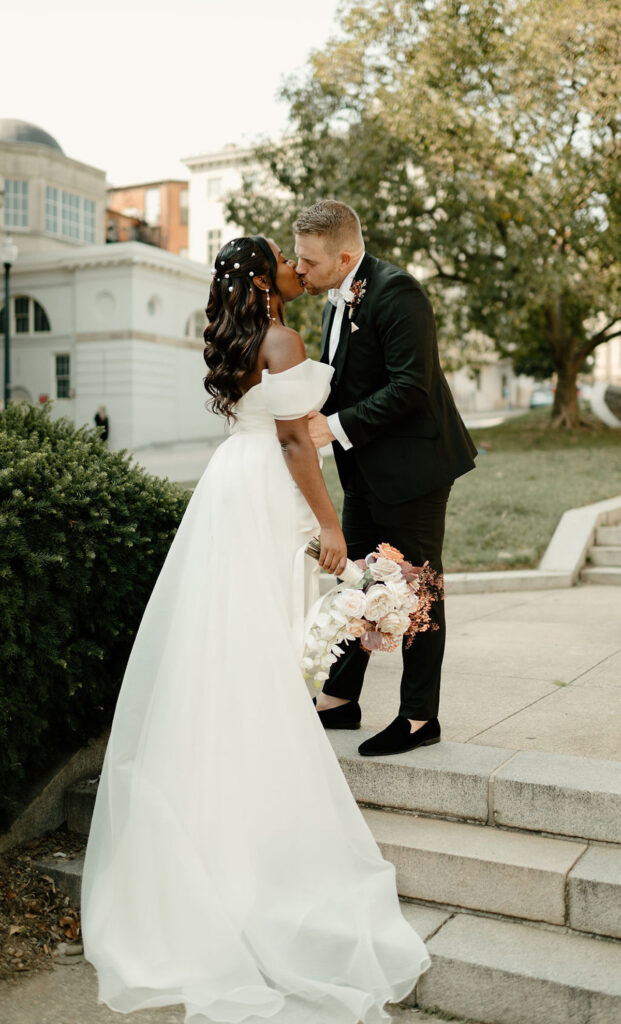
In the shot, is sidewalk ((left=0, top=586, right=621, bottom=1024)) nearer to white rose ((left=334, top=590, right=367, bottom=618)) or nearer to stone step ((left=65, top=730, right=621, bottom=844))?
stone step ((left=65, top=730, right=621, bottom=844))

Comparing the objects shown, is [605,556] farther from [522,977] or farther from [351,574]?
[522,977]

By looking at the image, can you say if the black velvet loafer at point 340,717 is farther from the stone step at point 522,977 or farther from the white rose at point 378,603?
the stone step at point 522,977

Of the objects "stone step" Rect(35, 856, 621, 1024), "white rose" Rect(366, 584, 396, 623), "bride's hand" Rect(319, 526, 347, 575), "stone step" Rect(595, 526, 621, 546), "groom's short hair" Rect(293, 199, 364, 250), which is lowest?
"stone step" Rect(35, 856, 621, 1024)

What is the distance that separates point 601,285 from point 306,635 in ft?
61.3

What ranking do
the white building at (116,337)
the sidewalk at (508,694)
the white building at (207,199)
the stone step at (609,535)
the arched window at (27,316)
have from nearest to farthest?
the sidewalk at (508,694) < the stone step at (609,535) < the white building at (116,337) < the arched window at (27,316) < the white building at (207,199)

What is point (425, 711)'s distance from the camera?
390cm

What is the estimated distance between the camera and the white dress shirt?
3814 mm

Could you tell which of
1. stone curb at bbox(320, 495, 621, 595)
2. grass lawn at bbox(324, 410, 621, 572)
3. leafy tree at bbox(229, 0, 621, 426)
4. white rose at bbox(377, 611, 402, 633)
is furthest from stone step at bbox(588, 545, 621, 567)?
leafy tree at bbox(229, 0, 621, 426)

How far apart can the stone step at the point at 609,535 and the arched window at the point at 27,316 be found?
34.5 m

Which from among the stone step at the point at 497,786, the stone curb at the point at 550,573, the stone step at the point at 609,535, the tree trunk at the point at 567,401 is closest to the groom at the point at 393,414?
the stone step at the point at 497,786

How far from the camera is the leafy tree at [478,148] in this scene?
1884 centimetres

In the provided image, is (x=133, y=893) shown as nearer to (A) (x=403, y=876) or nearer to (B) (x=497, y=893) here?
(A) (x=403, y=876)

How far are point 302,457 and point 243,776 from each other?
1.16 m

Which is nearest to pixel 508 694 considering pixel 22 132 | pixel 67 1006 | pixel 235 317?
pixel 235 317
